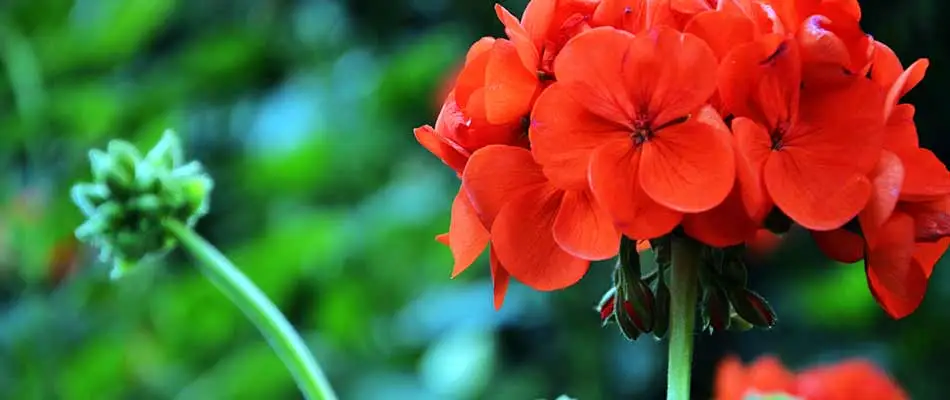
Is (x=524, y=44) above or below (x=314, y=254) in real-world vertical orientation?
above

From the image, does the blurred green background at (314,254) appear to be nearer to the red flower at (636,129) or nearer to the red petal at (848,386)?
the red petal at (848,386)

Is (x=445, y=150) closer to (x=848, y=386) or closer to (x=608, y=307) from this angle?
(x=608, y=307)

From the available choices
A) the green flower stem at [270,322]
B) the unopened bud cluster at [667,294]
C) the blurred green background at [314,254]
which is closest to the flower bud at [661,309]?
the unopened bud cluster at [667,294]

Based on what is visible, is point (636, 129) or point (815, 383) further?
point (815, 383)

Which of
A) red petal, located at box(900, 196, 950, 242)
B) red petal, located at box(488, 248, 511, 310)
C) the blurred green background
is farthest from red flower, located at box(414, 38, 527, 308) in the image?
the blurred green background

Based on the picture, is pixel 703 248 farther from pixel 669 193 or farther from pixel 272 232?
pixel 272 232

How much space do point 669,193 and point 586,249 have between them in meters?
0.03

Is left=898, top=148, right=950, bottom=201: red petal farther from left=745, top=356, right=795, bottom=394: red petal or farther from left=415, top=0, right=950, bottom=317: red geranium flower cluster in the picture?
left=745, top=356, right=795, bottom=394: red petal

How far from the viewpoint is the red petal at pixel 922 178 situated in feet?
0.94

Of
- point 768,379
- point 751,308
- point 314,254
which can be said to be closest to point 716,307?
point 751,308

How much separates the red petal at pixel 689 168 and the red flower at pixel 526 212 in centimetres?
2

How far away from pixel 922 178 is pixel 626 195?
0.26ft

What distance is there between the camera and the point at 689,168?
0.26 meters

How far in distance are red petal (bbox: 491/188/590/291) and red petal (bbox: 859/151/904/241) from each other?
7 centimetres
